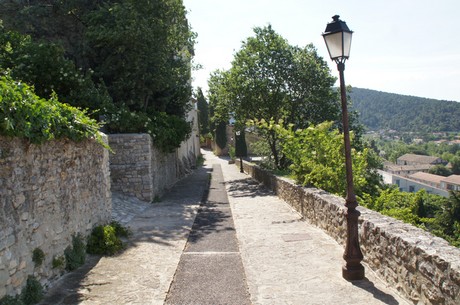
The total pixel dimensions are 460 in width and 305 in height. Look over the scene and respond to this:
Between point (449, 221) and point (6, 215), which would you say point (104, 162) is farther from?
point (449, 221)

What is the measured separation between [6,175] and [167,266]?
2.96 m

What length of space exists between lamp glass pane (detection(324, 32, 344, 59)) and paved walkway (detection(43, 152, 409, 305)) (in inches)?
125

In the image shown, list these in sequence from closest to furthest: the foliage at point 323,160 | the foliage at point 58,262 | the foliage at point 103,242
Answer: the foliage at point 58,262
the foliage at point 103,242
the foliage at point 323,160

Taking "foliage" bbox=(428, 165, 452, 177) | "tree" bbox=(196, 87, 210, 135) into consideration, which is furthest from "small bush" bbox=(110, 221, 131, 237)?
"foliage" bbox=(428, 165, 452, 177)

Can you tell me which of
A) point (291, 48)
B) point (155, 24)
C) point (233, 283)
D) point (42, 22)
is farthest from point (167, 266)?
point (291, 48)

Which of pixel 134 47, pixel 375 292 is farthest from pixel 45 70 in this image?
pixel 375 292

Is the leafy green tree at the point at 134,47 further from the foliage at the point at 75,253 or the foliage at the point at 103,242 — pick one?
the foliage at the point at 75,253

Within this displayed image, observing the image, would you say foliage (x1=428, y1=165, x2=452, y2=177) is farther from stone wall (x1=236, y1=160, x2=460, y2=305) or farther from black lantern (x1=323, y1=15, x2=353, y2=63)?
black lantern (x1=323, y1=15, x2=353, y2=63)

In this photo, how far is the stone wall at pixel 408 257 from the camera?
3.96m

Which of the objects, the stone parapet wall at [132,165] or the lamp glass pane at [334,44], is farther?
the stone parapet wall at [132,165]

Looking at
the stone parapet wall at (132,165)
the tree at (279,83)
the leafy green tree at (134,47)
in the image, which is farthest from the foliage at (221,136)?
the stone parapet wall at (132,165)

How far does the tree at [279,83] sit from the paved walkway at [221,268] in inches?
473

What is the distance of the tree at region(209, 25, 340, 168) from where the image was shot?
848 inches

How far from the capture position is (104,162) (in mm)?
8820
